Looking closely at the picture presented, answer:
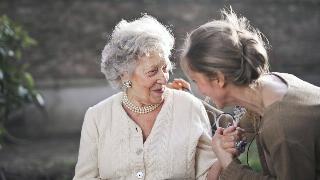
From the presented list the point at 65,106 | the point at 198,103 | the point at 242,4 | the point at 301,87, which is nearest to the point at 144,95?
the point at 198,103

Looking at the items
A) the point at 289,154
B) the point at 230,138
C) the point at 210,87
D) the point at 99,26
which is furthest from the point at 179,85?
the point at 99,26

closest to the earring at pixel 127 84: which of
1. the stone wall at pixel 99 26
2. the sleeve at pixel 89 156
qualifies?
the sleeve at pixel 89 156

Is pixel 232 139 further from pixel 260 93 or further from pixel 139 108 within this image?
pixel 139 108

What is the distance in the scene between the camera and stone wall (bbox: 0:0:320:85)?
9.12m

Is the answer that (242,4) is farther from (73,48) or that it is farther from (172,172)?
(172,172)

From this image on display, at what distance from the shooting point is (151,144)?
3.85 meters

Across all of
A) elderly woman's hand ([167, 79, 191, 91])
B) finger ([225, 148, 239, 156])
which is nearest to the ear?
finger ([225, 148, 239, 156])

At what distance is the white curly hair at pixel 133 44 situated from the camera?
381 centimetres

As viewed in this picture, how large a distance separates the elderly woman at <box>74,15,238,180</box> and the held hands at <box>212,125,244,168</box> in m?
0.41

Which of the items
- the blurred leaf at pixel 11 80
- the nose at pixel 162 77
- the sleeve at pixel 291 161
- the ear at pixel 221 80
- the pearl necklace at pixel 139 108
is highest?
the blurred leaf at pixel 11 80

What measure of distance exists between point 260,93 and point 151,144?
95 cm

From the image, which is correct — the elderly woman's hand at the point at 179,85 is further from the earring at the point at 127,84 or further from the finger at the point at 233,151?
the finger at the point at 233,151

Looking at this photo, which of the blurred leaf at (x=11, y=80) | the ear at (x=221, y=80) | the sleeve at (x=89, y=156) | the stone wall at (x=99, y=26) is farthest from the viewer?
the stone wall at (x=99, y=26)

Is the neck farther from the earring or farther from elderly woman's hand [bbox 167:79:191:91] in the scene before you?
elderly woman's hand [bbox 167:79:191:91]
